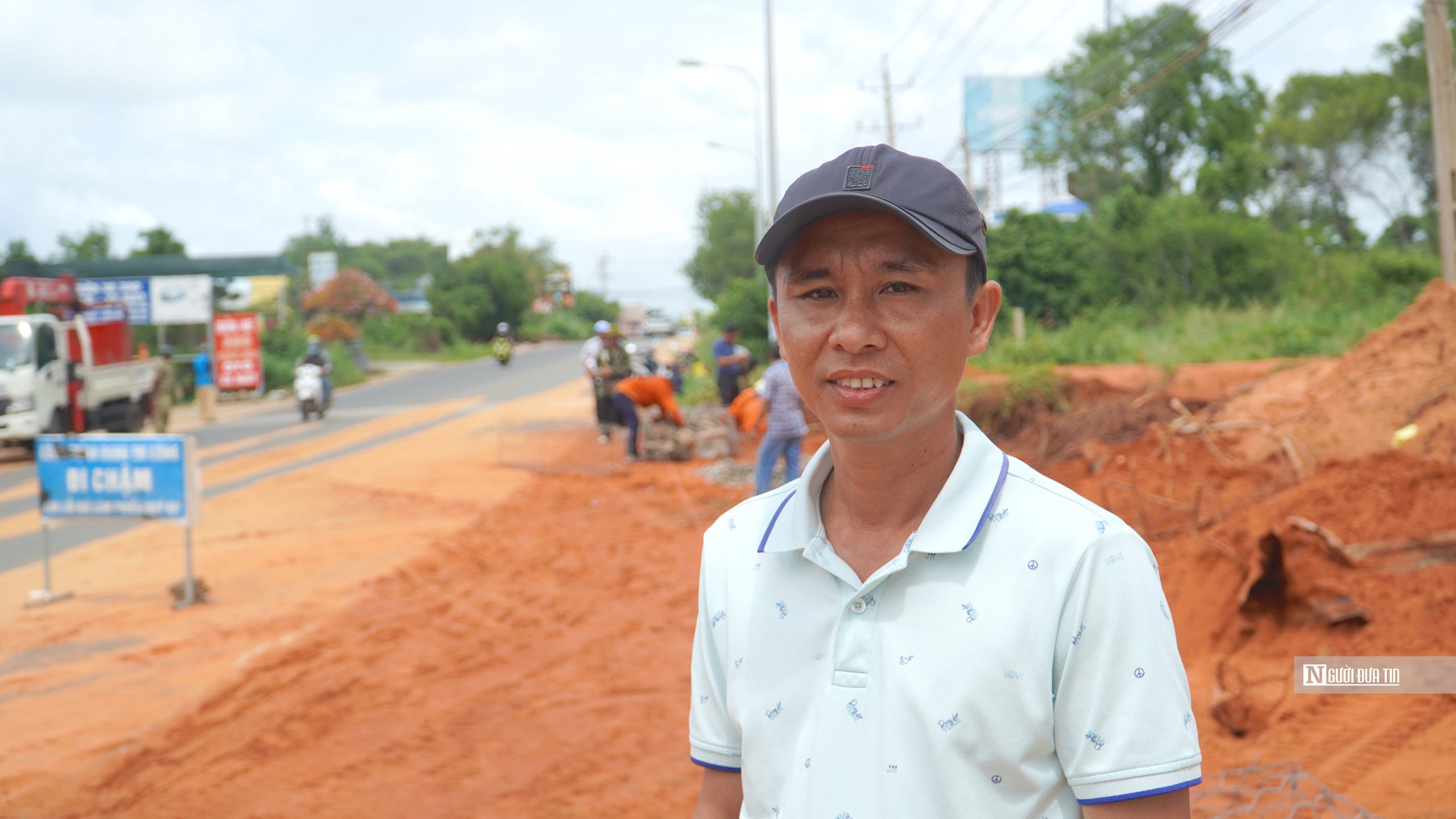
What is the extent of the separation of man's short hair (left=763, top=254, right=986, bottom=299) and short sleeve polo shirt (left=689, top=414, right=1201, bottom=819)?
0.21m

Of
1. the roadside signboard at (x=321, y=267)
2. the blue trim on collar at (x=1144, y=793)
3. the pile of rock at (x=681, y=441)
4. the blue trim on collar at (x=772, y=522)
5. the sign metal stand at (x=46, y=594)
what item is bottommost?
the sign metal stand at (x=46, y=594)

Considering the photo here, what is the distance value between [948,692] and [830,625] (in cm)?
20

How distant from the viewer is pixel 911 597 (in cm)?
136

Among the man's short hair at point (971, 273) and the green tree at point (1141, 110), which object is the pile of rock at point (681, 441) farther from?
the green tree at point (1141, 110)

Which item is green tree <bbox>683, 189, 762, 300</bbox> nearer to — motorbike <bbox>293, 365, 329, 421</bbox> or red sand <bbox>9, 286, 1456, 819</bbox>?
motorbike <bbox>293, 365, 329, 421</bbox>

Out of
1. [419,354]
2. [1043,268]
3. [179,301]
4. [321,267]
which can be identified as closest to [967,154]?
[1043,268]

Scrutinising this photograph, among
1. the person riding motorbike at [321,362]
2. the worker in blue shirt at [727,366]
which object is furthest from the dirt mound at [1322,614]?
the person riding motorbike at [321,362]

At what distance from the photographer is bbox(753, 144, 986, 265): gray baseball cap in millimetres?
1337

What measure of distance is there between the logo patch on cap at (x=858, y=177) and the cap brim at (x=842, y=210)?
0.02 meters

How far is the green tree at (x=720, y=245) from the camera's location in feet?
216

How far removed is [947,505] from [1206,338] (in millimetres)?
19668

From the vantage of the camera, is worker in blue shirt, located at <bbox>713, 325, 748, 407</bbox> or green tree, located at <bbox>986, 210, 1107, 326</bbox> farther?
green tree, located at <bbox>986, 210, 1107, 326</bbox>

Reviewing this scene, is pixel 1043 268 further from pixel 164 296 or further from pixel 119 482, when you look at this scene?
pixel 119 482

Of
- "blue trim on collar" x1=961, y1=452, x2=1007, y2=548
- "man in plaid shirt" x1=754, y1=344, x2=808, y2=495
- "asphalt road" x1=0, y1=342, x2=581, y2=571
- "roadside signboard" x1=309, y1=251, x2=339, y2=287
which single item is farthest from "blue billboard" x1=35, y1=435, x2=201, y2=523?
"roadside signboard" x1=309, y1=251, x2=339, y2=287
